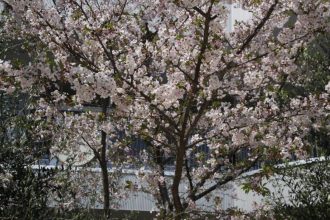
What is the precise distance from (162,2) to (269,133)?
247cm

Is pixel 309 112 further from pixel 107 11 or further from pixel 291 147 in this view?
pixel 107 11

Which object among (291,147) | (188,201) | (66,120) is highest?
(66,120)

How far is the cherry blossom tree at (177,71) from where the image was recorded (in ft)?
18.2

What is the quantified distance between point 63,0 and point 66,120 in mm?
1895

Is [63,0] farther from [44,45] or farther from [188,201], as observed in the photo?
[188,201]

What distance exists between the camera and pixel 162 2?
6.50 m

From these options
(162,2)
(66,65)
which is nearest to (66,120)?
(66,65)

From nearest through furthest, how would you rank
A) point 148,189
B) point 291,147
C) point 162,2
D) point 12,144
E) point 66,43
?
1. point 12,144
2. point 66,43
3. point 162,2
4. point 291,147
5. point 148,189

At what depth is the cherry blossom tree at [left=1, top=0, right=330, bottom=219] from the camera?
556 centimetres

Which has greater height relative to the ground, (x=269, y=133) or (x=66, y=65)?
(x=66, y=65)

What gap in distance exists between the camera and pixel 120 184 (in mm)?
10438

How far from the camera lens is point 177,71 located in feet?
20.8

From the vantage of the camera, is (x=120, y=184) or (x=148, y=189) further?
Result: (x=120, y=184)

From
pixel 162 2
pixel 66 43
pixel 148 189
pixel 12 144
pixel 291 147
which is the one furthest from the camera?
pixel 148 189
